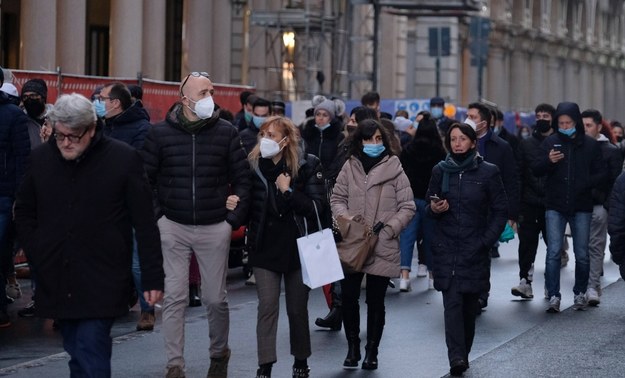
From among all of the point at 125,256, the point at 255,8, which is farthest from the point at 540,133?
the point at 255,8

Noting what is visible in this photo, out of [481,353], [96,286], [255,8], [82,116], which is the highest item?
[255,8]

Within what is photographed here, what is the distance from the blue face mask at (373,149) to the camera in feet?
38.4

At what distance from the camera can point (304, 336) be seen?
35.3 feet

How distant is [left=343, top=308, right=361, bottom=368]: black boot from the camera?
1162 centimetres

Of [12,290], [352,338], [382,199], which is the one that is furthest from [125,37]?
[352,338]

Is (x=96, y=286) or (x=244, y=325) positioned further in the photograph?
(x=244, y=325)

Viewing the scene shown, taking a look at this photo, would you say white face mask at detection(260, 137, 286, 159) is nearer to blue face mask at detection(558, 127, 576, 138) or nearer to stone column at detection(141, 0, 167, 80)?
blue face mask at detection(558, 127, 576, 138)

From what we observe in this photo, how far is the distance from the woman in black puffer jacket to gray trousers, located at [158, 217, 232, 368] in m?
0.23

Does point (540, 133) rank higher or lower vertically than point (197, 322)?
higher

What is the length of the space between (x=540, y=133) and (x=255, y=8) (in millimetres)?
19366

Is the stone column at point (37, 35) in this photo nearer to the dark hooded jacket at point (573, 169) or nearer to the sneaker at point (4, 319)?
the dark hooded jacket at point (573, 169)

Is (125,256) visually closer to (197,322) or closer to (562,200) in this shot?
(197,322)

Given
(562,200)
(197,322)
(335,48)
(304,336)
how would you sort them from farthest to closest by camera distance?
(335,48)
(562,200)
(197,322)
(304,336)

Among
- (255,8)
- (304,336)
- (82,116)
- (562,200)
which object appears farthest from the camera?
(255,8)
